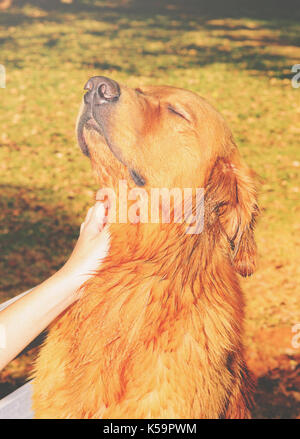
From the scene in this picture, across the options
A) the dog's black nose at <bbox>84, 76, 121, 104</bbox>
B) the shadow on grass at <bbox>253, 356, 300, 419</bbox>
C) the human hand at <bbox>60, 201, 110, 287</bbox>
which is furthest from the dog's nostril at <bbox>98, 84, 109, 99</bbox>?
the shadow on grass at <bbox>253, 356, 300, 419</bbox>

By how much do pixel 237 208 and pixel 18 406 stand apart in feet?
5.01

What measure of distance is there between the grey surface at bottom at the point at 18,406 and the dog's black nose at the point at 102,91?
152 centimetres

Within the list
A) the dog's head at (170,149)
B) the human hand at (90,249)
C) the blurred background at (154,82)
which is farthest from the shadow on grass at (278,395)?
the human hand at (90,249)

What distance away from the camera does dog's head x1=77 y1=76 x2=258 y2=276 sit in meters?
2.25

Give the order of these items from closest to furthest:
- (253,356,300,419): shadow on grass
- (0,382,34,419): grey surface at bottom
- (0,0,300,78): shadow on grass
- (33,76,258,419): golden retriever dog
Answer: (33,76,258,419): golden retriever dog < (0,382,34,419): grey surface at bottom < (253,356,300,419): shadow on grass < (0,0,300,78): shadow on grass

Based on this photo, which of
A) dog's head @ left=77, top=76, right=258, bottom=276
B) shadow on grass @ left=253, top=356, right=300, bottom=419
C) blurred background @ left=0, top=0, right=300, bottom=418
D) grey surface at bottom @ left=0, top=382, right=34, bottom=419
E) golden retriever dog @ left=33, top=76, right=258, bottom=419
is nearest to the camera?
golden retriever dog @ left=33, top=76, right=258, bottom=419

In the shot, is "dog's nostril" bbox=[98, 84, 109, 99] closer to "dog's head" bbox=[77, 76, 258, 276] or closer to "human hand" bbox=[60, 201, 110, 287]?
"dog's head" bbox=[77, 76, 258, 276]

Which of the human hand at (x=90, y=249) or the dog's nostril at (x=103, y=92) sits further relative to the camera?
the human hand at (x=90, y=249)

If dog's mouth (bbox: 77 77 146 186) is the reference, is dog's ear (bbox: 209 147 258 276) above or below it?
below

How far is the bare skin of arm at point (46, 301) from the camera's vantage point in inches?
89.4

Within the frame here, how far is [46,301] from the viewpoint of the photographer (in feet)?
7.49

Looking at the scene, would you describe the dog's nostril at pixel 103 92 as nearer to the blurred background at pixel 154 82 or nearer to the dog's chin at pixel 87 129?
the dog's chin at pixel 87 129

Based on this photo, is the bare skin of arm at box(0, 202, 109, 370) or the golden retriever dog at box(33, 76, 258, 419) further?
the bare skin of arm at box(0, 202, 109, 370)

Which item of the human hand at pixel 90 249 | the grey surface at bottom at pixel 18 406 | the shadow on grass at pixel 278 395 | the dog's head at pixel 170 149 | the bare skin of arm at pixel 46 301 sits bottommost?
the shadow on grass at pixel 278 395
